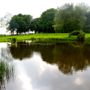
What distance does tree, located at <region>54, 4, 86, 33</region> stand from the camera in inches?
2351

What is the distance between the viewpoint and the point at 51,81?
1515cm

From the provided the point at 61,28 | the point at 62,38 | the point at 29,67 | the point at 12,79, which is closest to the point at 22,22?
the point at 61,28

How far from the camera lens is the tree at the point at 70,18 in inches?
2351

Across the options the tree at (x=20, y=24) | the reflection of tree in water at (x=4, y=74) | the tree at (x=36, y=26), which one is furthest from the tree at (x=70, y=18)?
the reflection of tree in water at (x=4, y=74)

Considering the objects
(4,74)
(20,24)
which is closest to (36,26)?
(20,24)

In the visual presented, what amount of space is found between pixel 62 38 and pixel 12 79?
3291 centimetres

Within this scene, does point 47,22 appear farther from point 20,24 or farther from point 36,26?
point 20,24

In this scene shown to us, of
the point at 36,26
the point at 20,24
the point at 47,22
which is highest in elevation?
the point at 47,22

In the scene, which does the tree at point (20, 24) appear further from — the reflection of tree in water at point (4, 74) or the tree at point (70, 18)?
the reflection of tree in water at point (4, 74)

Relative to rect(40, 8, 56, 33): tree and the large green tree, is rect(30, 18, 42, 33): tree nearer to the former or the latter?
rect(40, 8, 56, 33): tree

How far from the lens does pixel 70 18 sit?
60250 mm

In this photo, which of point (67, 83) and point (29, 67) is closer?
point (67, 83)

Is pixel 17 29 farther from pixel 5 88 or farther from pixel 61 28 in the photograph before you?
pixel 5 88

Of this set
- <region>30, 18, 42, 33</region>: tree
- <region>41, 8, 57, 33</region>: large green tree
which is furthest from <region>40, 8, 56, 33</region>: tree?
<region>30, 18, 42, 33</region>: tree
